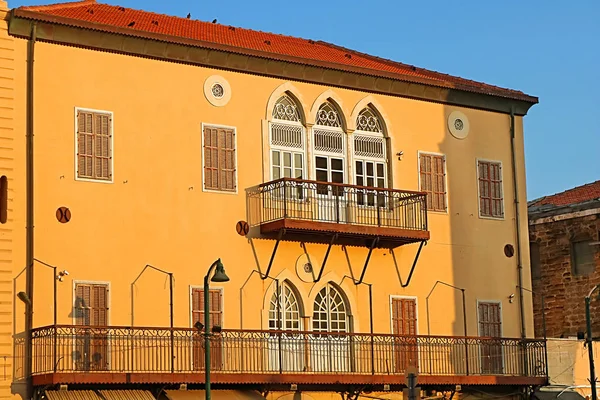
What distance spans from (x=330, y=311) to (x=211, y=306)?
12.1ft

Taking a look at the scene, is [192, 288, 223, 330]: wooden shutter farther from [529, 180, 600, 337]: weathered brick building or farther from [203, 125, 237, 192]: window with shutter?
[529, 180, 600, 337]: weathered brick building

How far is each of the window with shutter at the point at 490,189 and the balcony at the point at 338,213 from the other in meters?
3.04

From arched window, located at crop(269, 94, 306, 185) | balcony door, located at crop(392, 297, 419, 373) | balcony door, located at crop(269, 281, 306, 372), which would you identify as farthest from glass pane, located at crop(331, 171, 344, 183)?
balcony door, located at crop(392, 297, 419, 373)

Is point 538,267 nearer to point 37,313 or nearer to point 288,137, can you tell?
point 288,137

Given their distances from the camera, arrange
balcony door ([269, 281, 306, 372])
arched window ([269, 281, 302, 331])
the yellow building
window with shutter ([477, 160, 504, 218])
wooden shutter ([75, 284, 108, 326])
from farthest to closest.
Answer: window with shutter ([477, 160, 504, 218])
arched window ([269, 281, 302, 331])
balcony door ([269, 281, 306, 372])
wooden shutter ([75, 284, 108, 326])
the yellow building

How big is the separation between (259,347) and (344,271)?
12.1 ft

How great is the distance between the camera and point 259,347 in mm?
34562

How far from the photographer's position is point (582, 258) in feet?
157

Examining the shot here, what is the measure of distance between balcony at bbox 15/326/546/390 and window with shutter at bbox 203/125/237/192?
12.3ft

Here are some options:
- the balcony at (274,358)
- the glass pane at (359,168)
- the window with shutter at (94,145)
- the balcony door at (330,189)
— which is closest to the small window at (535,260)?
the balcony at (274,358)

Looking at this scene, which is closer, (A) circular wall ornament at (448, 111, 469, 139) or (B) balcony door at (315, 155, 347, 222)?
(B) balcony door at (315, 155, 347, 222)

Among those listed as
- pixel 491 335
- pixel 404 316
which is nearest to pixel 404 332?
pixel 404 316

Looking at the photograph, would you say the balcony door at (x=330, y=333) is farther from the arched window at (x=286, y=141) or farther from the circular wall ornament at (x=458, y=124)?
the circular wall ornament at (x=458, y=124)

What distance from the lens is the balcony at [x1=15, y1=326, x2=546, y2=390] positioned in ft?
104
